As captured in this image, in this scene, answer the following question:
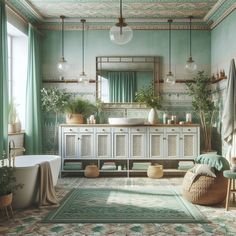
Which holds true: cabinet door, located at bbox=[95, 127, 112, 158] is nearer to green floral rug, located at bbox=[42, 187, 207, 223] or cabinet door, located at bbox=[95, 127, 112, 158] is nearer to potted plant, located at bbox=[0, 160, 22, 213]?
green floral rug, located at bbox=[42, 187, 207, 223]

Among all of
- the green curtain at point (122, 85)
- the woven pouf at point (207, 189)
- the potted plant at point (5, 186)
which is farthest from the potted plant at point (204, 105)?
the potted plant at point (5, 186)

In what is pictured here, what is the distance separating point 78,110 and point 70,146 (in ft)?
2.96

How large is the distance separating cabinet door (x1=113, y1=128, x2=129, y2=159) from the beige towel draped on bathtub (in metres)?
2.43

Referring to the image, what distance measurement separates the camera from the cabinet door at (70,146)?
7469 mm

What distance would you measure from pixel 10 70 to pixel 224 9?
15.3ft

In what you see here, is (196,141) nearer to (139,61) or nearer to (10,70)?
(139,61)

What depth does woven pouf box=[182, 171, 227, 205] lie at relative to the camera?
4945 millimetres

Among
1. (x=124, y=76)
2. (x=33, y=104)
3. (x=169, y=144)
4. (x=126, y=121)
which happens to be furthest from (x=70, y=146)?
(x=169, y=144)

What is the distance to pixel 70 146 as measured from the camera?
7.48 m

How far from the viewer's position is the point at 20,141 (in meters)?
7.06

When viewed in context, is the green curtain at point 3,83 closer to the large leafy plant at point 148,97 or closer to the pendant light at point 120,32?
the pendant light at point 120,32

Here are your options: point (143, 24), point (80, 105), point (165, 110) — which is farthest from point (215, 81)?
point (80, 105)

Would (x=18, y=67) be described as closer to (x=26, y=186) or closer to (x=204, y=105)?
(x=26, y=186)

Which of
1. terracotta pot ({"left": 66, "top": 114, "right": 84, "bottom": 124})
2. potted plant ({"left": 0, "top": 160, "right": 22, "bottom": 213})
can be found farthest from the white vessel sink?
potted plant ({"left": 0, "top": 160, "right": 22, "bottom": 213})
